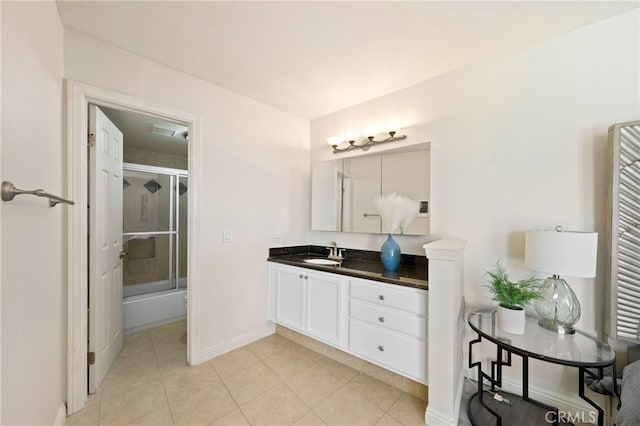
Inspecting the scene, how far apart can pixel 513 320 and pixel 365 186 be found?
5.17 feet

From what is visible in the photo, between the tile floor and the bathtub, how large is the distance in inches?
17.4

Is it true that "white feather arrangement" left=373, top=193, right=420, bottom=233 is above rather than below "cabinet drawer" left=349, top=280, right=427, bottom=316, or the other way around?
above

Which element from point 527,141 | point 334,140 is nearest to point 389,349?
point 527,141

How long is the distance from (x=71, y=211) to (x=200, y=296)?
1.06m

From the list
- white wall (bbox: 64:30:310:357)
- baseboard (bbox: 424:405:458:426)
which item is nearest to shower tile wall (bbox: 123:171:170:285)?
white wall (bbox: 64:30:310:357)

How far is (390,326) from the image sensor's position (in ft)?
5.92

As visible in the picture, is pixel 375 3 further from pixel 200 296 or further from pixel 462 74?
pixel 200 296

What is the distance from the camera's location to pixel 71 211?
161 centimetres

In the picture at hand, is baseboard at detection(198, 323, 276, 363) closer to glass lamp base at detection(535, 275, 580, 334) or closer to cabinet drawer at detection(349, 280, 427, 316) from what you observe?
cabinet drawer at detection(349, 280, 427, 316)

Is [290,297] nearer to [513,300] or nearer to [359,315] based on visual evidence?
[359,315]

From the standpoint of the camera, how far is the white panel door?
1.78m

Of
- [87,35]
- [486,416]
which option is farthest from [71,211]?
[486,416]

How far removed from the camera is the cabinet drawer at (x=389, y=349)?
167 cm

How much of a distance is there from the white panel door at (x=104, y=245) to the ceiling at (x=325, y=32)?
666mm
